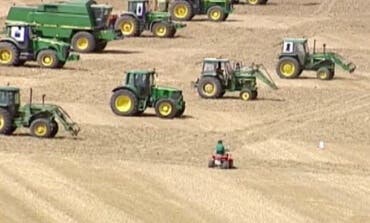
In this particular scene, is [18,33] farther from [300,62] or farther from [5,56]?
[300,62]

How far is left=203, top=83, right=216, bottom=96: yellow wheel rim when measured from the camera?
43.1 m

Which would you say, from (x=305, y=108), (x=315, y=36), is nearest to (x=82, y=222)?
(x=305, y=108)

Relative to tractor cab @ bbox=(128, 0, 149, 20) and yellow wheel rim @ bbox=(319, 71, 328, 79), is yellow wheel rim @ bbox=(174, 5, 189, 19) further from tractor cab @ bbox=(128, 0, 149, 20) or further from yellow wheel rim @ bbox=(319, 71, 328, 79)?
yellow wheel rim @ bbox=(319, 71, 328, 79)

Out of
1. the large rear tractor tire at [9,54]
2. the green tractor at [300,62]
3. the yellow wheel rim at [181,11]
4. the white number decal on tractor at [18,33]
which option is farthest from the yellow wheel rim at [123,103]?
the yellow wheel rim at [181,11]

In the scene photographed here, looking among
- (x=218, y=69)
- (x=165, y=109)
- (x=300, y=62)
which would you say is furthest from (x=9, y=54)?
(x=165, y=109)

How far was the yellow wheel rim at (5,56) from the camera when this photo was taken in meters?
48.0

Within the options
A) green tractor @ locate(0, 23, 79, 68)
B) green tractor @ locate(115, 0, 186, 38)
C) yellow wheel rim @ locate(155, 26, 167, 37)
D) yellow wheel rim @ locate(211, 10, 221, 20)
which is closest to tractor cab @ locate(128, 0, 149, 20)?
green tractor @ locate(115, 0, 186, 38)

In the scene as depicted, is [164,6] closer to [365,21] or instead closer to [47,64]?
[365,21]

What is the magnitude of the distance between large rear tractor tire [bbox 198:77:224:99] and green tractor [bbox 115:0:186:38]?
15369mm

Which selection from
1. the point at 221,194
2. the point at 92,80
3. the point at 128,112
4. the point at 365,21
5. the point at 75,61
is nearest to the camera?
the point at 221,194

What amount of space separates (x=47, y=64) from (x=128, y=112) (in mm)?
9811

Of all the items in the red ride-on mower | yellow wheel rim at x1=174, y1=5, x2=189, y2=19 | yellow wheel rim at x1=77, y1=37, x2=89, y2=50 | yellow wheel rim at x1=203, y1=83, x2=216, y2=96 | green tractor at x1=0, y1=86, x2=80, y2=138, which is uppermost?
yellow wheel rim at x1=174, y1=5, x2=189, y2=19

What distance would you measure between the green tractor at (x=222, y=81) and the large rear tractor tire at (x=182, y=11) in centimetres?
2139

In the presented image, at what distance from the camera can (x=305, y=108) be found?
41.9 metres
